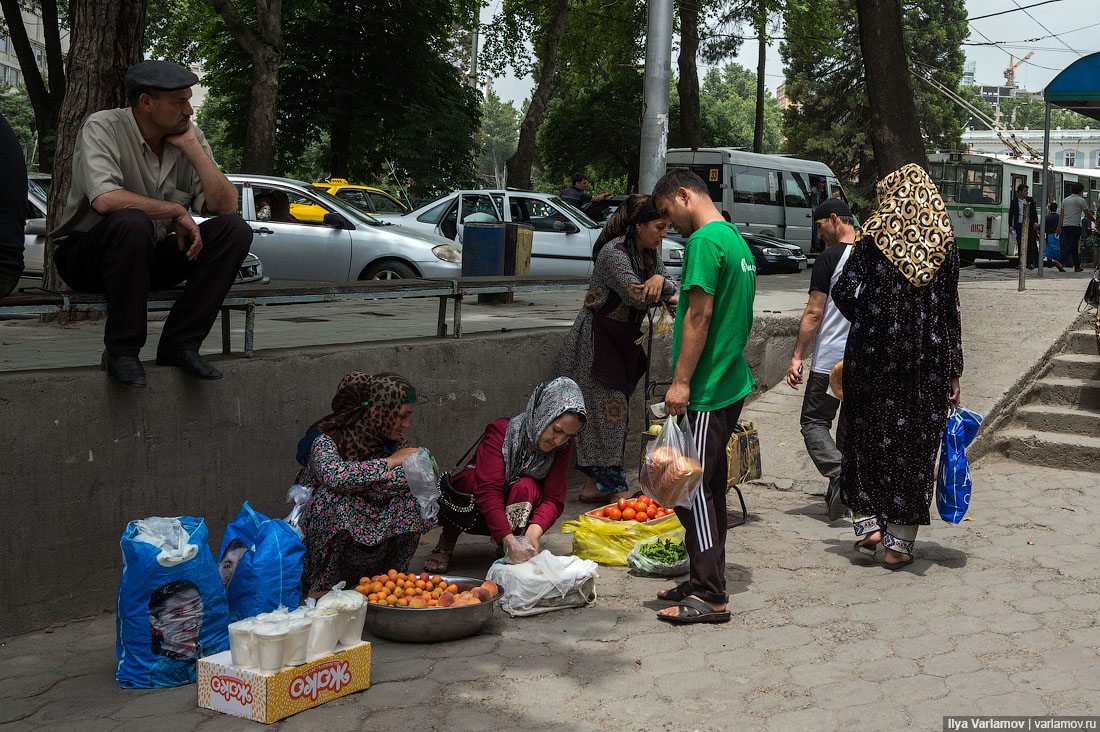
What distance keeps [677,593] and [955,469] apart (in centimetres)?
156

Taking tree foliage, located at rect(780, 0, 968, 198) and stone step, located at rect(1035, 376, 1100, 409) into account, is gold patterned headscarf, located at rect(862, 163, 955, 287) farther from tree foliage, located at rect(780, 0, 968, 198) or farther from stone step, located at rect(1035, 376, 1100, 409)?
tree foliage, located at rect(780, 0, 968, 198)

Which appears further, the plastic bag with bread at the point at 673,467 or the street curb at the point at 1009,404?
the street curb at the point at 1009,404

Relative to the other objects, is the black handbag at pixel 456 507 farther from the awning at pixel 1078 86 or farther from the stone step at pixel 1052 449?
the awning at pixel 1078 86

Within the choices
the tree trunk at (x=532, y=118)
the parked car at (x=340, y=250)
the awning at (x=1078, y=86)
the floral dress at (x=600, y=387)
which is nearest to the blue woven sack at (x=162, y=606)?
the floral dress at (x=600, y=387)

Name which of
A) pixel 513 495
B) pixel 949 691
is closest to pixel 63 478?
pixel 513 495

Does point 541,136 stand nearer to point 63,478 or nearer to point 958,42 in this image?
point 958,42

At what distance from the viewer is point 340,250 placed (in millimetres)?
11195

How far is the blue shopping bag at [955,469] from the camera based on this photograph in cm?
495

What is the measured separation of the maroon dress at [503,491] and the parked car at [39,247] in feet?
16.3

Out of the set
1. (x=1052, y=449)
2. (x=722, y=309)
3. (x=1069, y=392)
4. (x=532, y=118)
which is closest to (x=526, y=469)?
(x=722, y=309)

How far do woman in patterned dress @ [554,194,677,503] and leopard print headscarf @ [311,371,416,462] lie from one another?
1.81m

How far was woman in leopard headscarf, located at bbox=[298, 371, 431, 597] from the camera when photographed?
422 centimetres

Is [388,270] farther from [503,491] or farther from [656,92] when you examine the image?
[503,491]

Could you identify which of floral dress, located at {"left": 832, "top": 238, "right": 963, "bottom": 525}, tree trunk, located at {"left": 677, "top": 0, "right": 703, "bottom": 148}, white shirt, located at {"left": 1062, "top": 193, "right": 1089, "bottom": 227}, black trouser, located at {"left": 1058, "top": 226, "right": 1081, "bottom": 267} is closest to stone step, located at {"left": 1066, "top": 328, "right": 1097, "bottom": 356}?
floral dress, located at {"left": 832, "top": 238, "right": 963, "bottom": 525}
